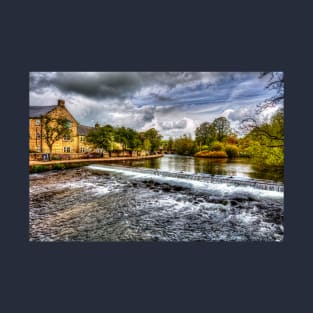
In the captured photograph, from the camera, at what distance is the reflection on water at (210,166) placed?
4.49m

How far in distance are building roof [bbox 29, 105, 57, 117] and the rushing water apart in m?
1.47

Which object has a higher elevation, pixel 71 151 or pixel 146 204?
pixel 71 151

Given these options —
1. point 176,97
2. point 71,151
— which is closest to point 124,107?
point 176,97

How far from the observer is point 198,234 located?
11.0ft

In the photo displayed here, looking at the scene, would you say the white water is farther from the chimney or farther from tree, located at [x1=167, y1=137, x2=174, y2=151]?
the chimney

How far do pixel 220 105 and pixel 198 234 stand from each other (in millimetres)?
2755

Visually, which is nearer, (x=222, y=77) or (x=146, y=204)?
(x=222, y=77)

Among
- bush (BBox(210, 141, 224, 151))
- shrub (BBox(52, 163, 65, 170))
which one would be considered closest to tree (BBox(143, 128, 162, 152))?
bush (BBox(210, 141, 224, 151))

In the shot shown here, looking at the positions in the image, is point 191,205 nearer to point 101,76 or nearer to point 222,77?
point 222,77

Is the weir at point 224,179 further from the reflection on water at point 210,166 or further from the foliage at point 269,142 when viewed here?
the foliage at point 269,142

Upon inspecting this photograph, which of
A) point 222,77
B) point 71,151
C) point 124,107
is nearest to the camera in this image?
point 222,77

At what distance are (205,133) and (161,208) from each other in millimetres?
2066

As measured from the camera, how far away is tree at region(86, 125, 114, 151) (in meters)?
5.24

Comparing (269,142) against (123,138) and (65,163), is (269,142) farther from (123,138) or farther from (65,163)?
(65,163)
